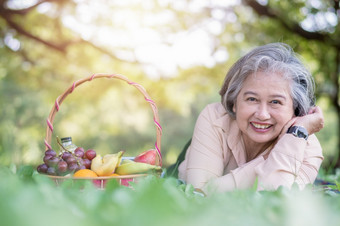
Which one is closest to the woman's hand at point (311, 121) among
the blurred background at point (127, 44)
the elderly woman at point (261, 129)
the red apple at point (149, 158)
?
the elderly woman at point (261, 129)

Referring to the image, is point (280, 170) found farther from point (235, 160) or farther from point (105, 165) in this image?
point (105, 165)

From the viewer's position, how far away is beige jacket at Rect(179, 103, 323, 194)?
7.70ft

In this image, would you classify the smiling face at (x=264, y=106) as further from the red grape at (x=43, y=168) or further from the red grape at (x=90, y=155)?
the red grape at (x=43, y=168)

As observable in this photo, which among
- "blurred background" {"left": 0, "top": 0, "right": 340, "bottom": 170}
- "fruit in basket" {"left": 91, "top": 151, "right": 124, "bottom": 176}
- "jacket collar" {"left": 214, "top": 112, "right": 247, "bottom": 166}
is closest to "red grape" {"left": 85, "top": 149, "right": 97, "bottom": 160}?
"fruit in basket" {"left": 91, "top": 151, "right": 124, "bottom": 176}

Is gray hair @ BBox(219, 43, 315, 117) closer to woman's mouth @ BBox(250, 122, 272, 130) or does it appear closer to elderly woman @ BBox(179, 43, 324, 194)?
elderly woman @ BBox(179, 43, 324, 194)

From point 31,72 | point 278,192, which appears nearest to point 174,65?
point 31,72

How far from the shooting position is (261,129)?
2.50 metres

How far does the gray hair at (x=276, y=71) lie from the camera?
256 cm

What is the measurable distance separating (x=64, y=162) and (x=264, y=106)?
1185 mm

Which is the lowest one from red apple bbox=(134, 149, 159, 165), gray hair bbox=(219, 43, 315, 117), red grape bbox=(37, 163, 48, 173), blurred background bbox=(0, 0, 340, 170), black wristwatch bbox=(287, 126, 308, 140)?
Answer: blurred background bbox=(0, 0, 340, 170)

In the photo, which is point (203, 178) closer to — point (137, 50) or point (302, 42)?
point (302, 42)

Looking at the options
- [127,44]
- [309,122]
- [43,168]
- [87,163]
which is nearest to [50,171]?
[43,168]

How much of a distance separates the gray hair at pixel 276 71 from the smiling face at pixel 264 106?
5cm

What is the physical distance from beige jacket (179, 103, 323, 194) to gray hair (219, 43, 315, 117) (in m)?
0.17
